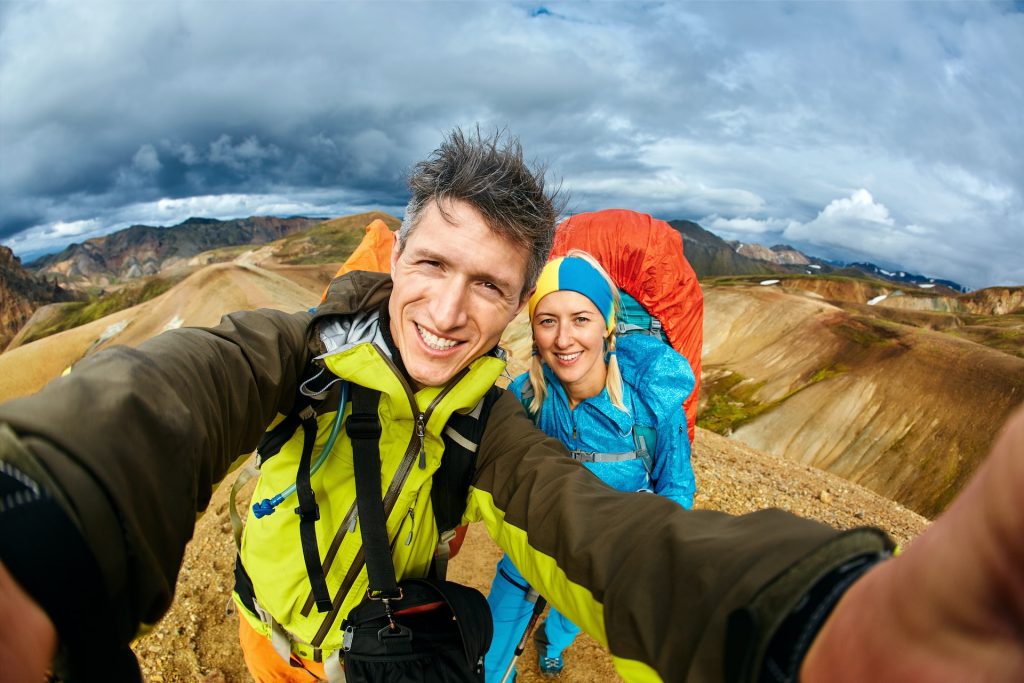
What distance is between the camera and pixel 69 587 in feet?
3.77

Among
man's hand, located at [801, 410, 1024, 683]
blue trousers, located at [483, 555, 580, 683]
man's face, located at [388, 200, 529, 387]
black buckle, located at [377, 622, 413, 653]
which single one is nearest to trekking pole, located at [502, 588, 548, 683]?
blue trousers, located at [483, 555, 580, 683]

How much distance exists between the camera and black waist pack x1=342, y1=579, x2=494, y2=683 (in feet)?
7.58

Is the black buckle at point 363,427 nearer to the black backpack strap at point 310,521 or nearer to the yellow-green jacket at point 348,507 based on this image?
the yellow-green jacket at point 348,507

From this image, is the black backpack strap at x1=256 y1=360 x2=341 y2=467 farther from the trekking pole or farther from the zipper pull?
the trekking pole

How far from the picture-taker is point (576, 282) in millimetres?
4152

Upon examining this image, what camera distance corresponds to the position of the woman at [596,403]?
161 inches

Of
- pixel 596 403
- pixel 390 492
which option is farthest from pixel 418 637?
pixel 596 403

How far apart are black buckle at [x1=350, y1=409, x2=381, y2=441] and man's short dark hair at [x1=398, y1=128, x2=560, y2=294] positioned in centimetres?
115

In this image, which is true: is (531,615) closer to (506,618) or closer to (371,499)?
(506,618)

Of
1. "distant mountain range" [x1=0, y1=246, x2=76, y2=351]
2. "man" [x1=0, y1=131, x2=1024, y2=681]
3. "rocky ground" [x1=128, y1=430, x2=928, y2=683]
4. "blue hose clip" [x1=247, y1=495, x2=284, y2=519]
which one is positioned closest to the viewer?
"man" [x1=0, y1=131, x2=1024, y2=681]

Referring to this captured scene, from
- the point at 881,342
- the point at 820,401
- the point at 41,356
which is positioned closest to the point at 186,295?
the point at 41,356

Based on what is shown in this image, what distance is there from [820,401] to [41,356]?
58.5 m

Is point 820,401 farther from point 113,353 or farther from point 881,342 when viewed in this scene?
point 113,353

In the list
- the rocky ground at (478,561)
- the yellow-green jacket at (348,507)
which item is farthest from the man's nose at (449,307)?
the rocky ground at (478,561)
